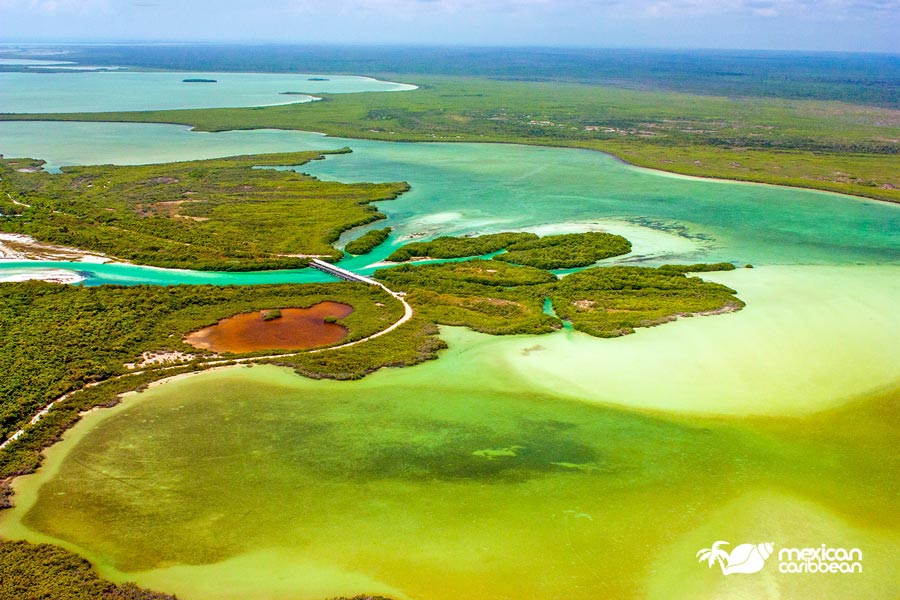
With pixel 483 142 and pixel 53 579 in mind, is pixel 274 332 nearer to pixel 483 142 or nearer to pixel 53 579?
pixel 53 579

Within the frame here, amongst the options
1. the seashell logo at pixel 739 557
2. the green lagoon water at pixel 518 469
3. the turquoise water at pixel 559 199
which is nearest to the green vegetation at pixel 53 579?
the green lagoon water at pixel 518 469

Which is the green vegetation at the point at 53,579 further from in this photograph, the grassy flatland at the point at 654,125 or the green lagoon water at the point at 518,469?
the grassy flatland at the point at 654,125

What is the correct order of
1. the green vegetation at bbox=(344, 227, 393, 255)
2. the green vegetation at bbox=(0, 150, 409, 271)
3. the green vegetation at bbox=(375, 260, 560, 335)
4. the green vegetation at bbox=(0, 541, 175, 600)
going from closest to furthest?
the green vegetation at bbox=(0, 541, 175, 600) < the green vegetation at bbox=(375, 260, 560, 335) < the green vegetation at bbox=(0, 150, 409, 271) < the green vegetation at bbox=(344, 227, 393, 255)

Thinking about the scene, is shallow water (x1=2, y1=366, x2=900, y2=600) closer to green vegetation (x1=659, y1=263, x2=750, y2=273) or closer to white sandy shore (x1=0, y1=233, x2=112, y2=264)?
green vegetation (x1=659, y1=263, x2=750, y2=273)

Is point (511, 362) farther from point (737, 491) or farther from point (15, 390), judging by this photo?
point (15, 390)

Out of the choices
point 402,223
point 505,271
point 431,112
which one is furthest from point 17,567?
point 431,112

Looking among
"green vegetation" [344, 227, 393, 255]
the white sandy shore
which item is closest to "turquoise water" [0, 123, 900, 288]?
Answer: "green vegetation" [344, 227, 393, 255]
